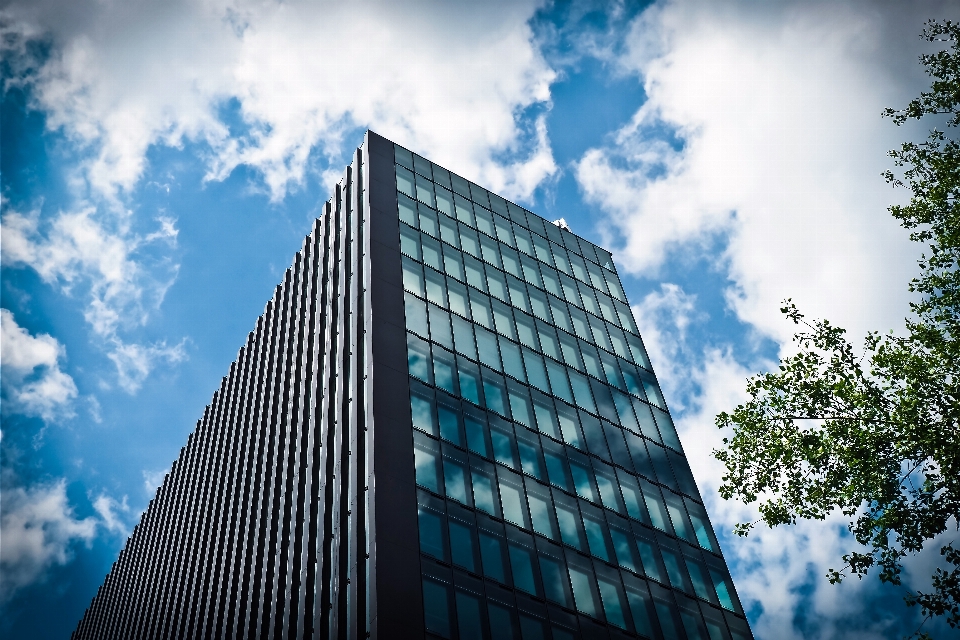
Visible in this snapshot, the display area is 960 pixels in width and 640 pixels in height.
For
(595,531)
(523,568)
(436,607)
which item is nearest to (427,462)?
(523,568)

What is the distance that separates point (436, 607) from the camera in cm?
2661

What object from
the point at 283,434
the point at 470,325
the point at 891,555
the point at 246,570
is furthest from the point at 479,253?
the point at 891,555

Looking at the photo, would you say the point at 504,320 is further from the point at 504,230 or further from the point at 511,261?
the point at 504,230

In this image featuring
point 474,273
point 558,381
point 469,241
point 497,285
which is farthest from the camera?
point 469,241

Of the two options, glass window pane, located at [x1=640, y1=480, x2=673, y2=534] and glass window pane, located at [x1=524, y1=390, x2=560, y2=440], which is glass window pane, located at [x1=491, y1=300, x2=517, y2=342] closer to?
glass window pane, located at [x1=524, y1=390, x2=560, y2=440]

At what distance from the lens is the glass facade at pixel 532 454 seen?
1175 inches

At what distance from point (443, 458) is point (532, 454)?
5652 mm

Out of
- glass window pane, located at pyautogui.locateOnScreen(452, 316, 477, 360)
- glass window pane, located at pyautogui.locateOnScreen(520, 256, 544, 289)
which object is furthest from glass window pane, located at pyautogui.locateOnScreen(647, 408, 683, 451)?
glass window pane, located at pyautogui.locateOnScreen(452, 316, 477, 360)

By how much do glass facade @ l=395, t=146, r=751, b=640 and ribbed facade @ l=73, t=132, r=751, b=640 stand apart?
0.12 m

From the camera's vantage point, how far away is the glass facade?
29844 mm

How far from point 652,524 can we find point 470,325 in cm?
1337

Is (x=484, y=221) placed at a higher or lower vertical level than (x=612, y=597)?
higher

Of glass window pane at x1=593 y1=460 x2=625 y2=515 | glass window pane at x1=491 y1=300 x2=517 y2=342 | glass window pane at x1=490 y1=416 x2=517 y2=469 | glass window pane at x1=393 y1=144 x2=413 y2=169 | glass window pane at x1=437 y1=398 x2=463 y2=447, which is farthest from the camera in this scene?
glass window pane at x1=393 y1=144 x2=413 y2=169

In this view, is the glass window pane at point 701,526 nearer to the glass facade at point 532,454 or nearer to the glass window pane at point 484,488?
the glass facade at point 532,454
